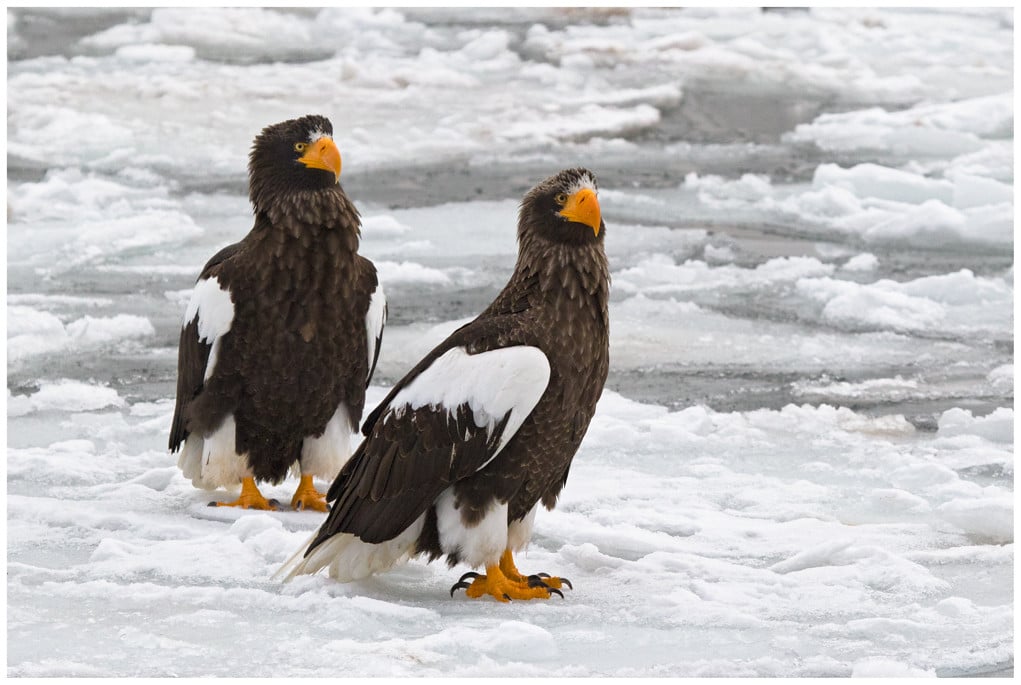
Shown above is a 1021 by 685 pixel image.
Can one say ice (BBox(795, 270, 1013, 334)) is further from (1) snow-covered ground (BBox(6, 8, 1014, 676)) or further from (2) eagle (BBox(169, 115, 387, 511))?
(2) eagle (BBox(169, 115, 387, 511))

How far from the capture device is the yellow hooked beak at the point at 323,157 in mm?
4699

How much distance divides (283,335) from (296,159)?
22.8 inches

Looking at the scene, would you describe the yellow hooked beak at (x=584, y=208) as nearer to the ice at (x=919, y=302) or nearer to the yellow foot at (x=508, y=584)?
the yellow foot at (x=508, y=584)

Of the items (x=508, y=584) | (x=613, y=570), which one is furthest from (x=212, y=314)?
(x=613, y=570)

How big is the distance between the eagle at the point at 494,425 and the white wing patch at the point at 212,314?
0.78 meters

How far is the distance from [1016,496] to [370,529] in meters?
2.33

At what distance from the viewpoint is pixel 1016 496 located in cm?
501

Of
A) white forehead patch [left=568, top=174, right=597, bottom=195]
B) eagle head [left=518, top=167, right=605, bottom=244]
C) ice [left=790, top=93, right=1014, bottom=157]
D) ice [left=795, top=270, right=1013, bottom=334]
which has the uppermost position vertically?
ice [left=790, top=93, right=1014, bottom=157]

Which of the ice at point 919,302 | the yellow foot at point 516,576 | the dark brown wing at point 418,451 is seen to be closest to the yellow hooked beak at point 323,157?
the dark brown wing at point 418,451

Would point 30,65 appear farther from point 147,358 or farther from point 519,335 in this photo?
point 519,335

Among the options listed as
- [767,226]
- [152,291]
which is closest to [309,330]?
[152,291]

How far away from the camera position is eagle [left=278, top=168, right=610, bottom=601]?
3840 mm

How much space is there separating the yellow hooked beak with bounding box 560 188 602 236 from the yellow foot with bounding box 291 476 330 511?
4.73 ft

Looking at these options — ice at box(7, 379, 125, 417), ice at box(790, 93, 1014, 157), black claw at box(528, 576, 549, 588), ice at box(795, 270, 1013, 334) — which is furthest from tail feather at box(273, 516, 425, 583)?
ice at box(790, 93, 1014, 157)
